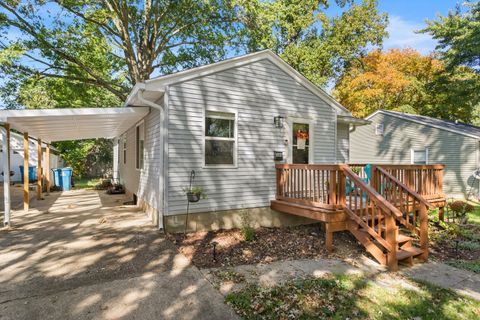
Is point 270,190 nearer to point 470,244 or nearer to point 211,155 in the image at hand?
point 211,155

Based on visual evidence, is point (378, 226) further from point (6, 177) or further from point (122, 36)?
point (122, 36)

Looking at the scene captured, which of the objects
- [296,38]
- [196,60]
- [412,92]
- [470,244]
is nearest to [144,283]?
[470,244]

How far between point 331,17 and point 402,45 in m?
6.52

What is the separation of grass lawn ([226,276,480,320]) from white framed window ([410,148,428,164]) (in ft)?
41.9

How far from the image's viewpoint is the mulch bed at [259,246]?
4.73 m

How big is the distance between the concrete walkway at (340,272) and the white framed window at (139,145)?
16.8 feet

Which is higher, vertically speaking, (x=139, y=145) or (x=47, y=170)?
(x=139, y=145)

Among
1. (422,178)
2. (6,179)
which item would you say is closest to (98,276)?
(6,179)

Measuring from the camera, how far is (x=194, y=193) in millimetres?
5656

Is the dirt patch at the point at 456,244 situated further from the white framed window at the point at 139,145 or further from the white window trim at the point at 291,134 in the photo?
the white framed window at the point at 139,145

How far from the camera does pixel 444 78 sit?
1831cm

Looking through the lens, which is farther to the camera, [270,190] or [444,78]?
[444,78]

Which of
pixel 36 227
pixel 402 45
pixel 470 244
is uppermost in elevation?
pixel 402 45

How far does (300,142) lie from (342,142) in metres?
2.34
